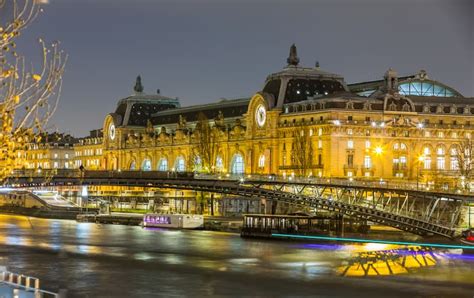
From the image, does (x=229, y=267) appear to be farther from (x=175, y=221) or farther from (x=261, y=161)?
(x=261, y=161)

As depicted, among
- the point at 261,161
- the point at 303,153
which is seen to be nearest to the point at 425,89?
the point at 303,153

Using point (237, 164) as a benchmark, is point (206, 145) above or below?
above

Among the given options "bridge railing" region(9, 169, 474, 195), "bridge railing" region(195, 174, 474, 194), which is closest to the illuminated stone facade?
"bridge railing" region(9, 169, 474, 195)

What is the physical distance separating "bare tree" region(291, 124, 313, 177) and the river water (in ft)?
162

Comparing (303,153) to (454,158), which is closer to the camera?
(303,153)

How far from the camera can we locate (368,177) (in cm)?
15412

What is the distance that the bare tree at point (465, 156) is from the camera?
466 ft

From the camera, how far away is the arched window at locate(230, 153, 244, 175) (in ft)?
596

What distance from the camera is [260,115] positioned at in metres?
177

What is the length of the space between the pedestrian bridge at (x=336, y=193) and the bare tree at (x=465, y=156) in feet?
63.3

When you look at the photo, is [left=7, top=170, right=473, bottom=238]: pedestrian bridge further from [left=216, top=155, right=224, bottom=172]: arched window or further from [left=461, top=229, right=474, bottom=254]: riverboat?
[left=216, top=155, right=224, bottom=172]: arched window

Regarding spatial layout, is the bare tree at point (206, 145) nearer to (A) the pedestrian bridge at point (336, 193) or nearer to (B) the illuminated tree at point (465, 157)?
(B) the illuminated tree at point (465, 157)

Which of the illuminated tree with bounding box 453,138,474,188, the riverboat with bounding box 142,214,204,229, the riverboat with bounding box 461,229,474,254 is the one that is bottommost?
the riverboat with bounding box 461,229,474,254

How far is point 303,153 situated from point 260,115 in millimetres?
21999
